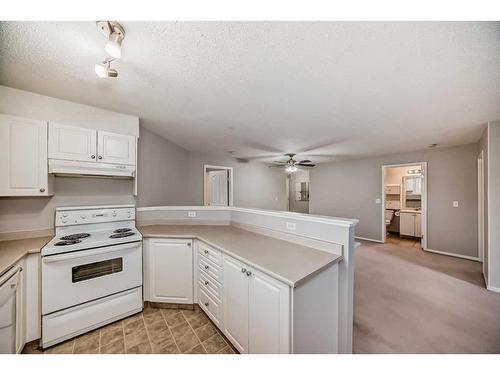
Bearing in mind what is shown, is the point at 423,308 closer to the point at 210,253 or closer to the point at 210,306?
the point at 210,306

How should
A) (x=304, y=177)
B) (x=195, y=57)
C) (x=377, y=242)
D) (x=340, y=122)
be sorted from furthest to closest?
(x=304, y=177)
(x=377, y=242)
(x=340, y=122)
(x=195, y=57)

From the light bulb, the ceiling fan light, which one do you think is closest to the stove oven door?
the light bulb

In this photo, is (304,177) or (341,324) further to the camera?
(304,177)

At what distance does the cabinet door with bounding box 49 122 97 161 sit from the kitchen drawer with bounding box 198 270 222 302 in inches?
68.9

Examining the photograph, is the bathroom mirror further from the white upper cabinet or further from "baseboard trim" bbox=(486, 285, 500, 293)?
the white upper cabinet

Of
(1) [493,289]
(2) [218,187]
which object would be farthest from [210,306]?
(2) [218,187]

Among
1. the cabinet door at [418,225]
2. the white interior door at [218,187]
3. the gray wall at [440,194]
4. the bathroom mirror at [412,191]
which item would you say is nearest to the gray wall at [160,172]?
the white interior door at [218,187]

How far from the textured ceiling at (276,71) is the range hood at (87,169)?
69cm

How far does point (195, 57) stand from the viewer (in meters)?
1.33

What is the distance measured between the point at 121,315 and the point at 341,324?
2.07 metres

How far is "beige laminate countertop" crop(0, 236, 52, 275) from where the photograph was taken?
1308 millimetres
